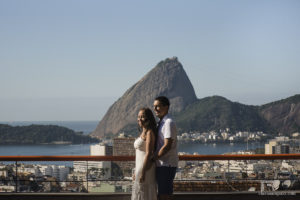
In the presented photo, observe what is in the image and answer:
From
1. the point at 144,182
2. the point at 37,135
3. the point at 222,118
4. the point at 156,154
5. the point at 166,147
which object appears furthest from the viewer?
the point at 222,118

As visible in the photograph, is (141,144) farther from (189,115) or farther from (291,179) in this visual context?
(189,115)

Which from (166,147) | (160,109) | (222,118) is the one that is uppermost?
(222,118)

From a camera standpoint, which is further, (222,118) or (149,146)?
(222,118)

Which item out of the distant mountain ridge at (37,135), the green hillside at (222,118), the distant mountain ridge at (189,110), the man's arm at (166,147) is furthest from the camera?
the green hillside at (222,118)

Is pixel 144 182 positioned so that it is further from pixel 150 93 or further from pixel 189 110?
pixel 150 93

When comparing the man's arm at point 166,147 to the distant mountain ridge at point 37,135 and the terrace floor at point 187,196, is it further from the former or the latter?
the distant mountain ridge at point 37,135

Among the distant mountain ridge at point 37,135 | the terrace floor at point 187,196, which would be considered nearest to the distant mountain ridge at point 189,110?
the distant mountain ridge at point 37,135

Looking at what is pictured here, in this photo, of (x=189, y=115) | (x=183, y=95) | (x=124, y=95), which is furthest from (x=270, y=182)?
(x=124, y=95)

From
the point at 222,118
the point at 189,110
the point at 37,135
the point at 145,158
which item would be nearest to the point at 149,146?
the point at 145,158
